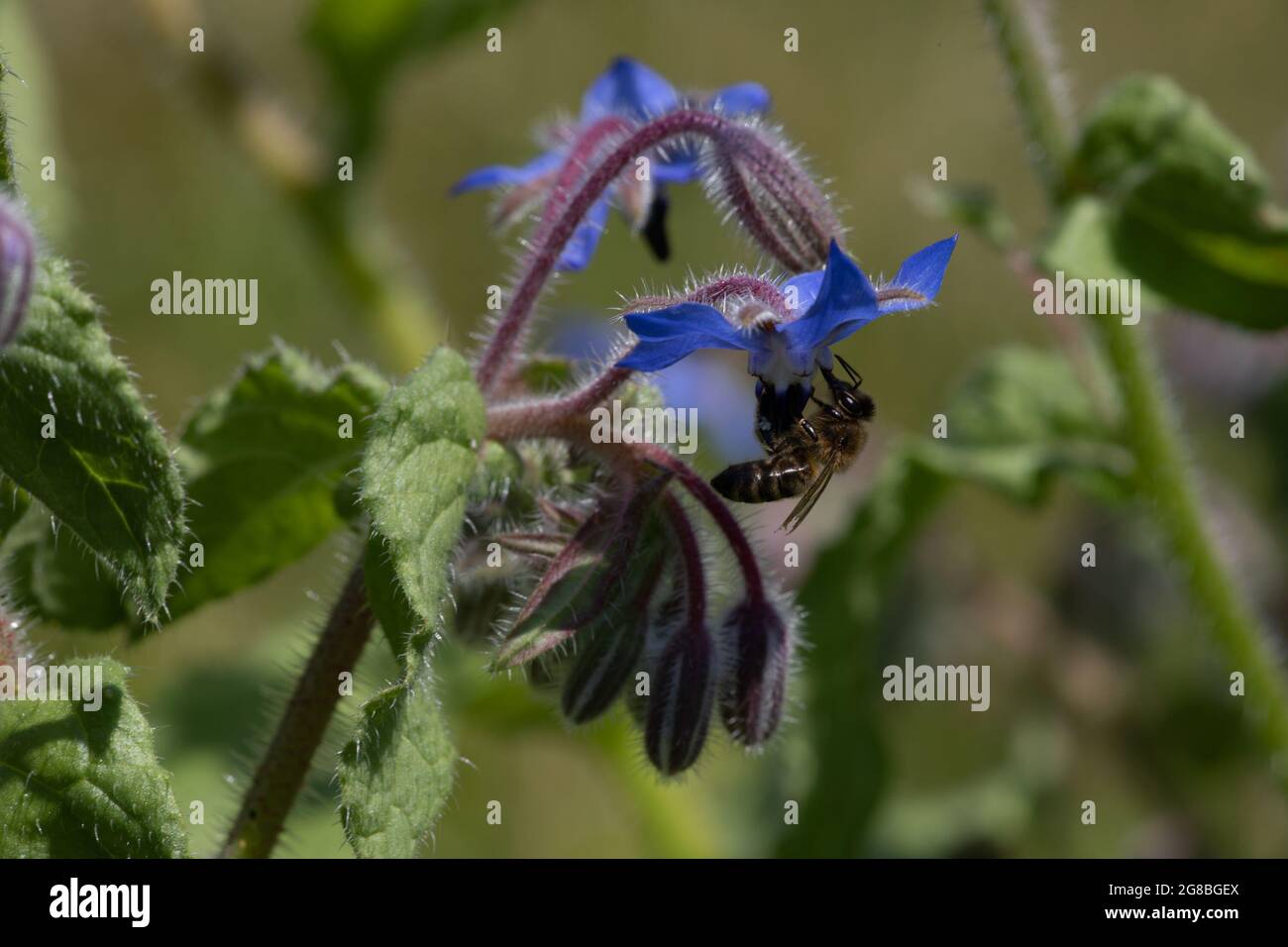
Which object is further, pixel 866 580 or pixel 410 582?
pixel 866 580

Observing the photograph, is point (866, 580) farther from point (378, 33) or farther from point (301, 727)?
point (378, 33)

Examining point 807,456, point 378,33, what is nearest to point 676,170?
point 807,456

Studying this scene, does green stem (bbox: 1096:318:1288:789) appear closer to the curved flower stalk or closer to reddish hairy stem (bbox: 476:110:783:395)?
the curved flower stalk

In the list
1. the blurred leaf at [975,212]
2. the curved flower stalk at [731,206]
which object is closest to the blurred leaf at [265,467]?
the curved flower stalk at [731,206]

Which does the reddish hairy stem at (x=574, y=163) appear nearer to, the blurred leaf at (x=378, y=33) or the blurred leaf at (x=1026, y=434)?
the blurred leaf at (x=1026, y=434)

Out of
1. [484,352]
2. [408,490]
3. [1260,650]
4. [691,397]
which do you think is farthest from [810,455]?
[691,397]

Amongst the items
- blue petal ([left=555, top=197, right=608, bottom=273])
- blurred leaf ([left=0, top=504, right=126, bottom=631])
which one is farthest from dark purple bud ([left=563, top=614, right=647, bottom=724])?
blurred leaf ([left=0, top=504, right=126, bottom=631])
